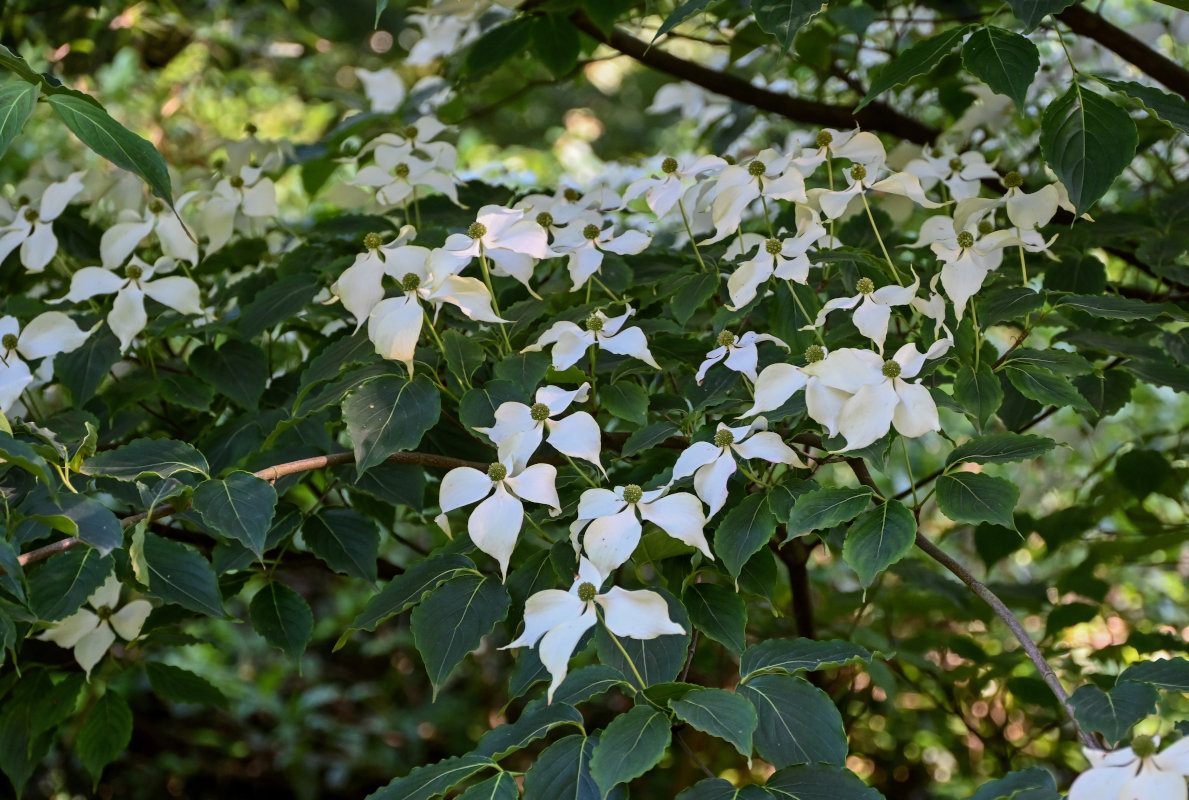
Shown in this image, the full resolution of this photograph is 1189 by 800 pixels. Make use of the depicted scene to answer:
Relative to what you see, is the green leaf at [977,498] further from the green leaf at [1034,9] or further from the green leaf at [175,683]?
the green leaf at [175,683]

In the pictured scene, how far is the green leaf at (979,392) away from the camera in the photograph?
950 mm

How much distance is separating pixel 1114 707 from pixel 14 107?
880 millimetres

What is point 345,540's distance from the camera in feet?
3.81

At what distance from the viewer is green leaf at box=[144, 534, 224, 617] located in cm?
93

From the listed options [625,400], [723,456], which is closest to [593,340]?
[625,400]

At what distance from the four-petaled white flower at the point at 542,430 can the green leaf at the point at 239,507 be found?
19 cm

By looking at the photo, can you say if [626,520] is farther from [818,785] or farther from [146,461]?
[146,461]

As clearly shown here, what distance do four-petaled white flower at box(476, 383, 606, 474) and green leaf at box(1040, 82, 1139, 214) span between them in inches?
18.9

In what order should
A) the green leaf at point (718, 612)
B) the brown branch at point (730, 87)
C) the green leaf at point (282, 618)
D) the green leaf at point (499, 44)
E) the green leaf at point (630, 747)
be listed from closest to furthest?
the green leaf at point (630, 747) < the green leaf at point (718, 612) < the green leaf at point (282, 618) < the green leaf at point (499, 44) < the brown branch at point (730, 87)

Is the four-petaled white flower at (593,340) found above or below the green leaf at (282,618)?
above

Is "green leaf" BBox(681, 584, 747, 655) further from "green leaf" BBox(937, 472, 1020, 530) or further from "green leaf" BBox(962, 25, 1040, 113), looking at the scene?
"green leaf" BBox(962, 25, 1040, 113)

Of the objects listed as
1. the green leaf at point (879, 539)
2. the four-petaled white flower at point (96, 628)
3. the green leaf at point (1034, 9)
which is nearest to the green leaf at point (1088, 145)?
the green leaf at point (1034, 9)

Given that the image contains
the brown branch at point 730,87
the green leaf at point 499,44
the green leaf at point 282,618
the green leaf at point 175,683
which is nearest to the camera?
the green leaf at point 282,618

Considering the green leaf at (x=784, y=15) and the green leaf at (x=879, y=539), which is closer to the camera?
the green leaf at (x=879, y=539)
